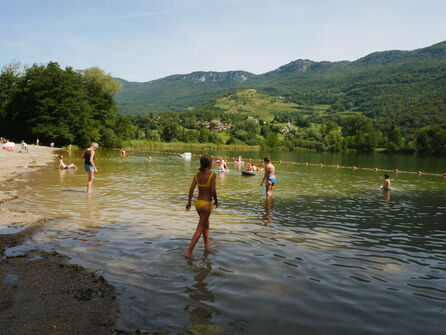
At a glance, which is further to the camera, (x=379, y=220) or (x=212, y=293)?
(x=379, y=220)

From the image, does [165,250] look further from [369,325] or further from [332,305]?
[369,325]

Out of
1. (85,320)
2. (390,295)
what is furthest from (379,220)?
(85,320)

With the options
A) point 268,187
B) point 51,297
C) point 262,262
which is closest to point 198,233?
point 262,262

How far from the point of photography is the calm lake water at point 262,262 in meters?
6.11

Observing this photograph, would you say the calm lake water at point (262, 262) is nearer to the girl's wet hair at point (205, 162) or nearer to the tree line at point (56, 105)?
the girl's wet hair at point (205, 162)

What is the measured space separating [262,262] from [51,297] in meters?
5.02

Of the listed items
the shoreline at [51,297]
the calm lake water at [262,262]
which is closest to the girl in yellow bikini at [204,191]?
the calm lake water at [262,262]

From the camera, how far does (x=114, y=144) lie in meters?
86.4

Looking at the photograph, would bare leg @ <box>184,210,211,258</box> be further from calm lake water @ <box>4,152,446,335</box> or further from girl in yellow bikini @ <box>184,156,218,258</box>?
calm lake water @ <box>4,152,446,335</box>

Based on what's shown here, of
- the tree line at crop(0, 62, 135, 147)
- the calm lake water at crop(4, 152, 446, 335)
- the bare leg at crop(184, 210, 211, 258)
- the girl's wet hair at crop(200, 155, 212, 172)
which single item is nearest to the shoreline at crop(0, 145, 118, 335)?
the calm lake water at crop(4, 152, 446, 335)

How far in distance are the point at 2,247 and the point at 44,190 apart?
39.0 ft

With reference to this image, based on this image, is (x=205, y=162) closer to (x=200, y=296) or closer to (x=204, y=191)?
(x=204, y=191)

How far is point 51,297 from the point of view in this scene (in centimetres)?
615

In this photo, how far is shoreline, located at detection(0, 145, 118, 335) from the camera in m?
5.22
